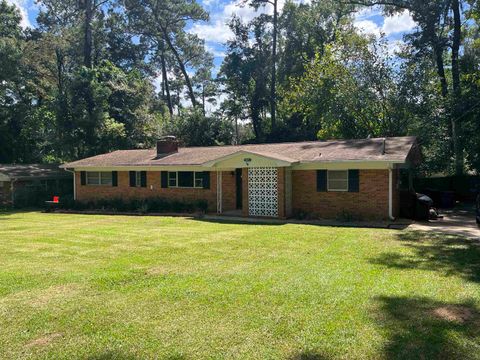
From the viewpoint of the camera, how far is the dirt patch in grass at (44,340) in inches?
190

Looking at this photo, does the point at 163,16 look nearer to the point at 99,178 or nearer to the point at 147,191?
the point at 99,178

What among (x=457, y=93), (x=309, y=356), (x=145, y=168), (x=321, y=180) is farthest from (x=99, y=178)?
(x=457, y=93)

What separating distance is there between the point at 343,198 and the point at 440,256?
6821 millimetres

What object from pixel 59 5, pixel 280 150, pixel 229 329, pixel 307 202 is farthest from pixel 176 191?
pixel 59 5

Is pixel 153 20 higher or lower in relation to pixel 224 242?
higher

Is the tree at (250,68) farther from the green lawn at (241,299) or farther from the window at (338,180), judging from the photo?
the green lawn at (241,299)

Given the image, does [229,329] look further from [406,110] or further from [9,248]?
[406,110]

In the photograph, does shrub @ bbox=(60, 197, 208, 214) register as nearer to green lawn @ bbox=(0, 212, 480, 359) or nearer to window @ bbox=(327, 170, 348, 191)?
window @ bbox=(327, 170, 348, 191)

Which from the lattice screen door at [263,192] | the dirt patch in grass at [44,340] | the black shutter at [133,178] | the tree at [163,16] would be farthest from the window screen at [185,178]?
the tree at [163,16]

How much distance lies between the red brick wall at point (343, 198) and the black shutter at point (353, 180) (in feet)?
0.41

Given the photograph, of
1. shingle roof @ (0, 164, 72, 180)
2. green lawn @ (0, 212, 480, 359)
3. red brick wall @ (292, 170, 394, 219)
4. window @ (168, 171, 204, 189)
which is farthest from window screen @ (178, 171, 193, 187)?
shingle roof @ (0, 164, 72, 180)

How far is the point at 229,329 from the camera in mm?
5188

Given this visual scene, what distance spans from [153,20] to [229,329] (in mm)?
42082

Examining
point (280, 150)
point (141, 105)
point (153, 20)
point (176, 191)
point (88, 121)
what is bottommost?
point (176, 191)
